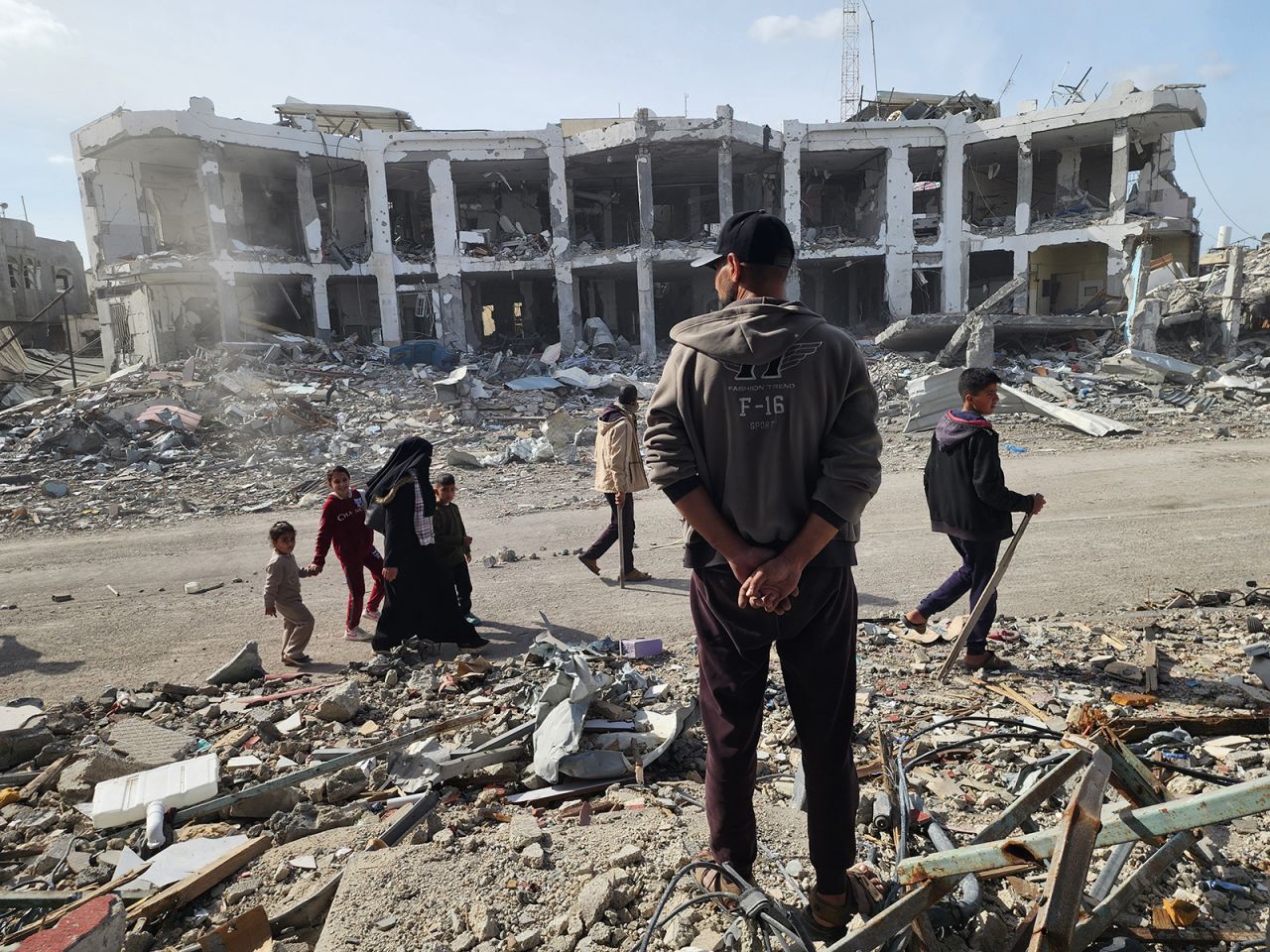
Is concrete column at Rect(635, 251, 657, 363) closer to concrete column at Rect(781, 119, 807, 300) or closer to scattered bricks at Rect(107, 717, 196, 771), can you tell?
concrete column at Rect(781, 119, 807, 300)

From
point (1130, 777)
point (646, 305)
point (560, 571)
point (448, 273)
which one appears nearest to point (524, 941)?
point (1130, 777)

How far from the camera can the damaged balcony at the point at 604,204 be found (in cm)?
2667

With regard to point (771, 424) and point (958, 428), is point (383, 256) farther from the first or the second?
point (771, 424)

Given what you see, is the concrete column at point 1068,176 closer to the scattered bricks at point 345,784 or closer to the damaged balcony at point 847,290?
the damaged balcony at point 847,290

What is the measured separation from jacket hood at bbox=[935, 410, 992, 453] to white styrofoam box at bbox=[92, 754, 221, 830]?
12.9 ft

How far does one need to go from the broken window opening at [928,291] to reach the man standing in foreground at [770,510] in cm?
2627

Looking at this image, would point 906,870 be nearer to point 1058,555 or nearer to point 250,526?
point 1058,555

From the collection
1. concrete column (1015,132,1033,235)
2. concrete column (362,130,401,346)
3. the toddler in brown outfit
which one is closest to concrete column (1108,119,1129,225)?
concrete column (1015,132,1033,235)

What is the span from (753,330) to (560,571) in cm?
527

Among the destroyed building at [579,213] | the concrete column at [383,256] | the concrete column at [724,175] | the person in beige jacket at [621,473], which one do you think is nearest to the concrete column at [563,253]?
the destroyed building at [579,213]

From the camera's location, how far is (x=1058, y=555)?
6.40 metres

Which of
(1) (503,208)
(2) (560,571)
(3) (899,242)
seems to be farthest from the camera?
(1) (503,208)

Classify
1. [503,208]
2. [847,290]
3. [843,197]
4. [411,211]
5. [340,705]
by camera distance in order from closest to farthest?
1. [340,705]
2. [411,211]
3. [503,208]
4. [847,290]
5. [843,197]

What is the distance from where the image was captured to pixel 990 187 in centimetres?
2895
